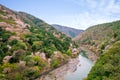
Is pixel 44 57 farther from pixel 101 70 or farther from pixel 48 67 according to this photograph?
pixel 101 70

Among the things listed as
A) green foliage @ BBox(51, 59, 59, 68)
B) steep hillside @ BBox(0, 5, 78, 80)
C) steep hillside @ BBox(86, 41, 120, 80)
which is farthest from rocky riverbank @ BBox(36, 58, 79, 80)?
steep hillside @ BBox(86, 41, 120, 80)

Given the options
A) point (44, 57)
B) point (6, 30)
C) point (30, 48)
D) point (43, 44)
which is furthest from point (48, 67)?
point (6, 30)

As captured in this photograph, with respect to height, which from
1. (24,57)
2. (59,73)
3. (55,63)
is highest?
(24,57)

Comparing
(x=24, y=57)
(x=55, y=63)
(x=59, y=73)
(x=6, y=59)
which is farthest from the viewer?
(x=55, y=63)

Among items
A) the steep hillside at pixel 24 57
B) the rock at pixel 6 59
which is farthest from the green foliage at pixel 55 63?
the rock at pixel 6 59

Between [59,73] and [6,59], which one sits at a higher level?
[6,59]

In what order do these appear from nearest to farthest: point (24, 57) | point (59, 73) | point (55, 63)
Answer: point (24, 57) < point (59, 73) < point (55, 63)

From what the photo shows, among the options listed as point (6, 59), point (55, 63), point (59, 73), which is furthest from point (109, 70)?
point (55, 63)

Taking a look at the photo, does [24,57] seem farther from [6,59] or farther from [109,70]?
[109,70]

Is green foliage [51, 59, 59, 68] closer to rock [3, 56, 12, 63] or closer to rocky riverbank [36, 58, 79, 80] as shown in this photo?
rocky riverbank [36, 58, 79, 80]

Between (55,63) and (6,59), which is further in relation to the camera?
(55,63)

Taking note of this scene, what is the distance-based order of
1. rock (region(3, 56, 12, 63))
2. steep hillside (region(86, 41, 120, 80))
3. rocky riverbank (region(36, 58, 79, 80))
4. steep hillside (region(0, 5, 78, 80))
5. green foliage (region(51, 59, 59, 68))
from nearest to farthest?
steep hillside (region(86, 41, 120, 80)) → steep hillside (region(0, 5, 78, 80)) → rock (region(3, 56, 12, 63)) → rocky riverbank (region(36, 58, 79, 80)) → green foliage (region(51, 59, 59, 68))
